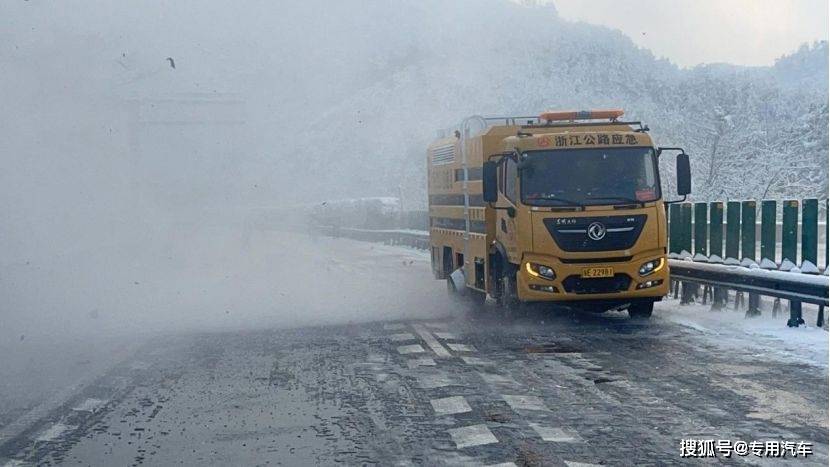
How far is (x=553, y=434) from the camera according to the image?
7.99m

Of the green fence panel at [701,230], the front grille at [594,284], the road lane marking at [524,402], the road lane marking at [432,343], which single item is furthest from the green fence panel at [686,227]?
the road lane marking at [524,402]

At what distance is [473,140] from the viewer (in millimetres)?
17406

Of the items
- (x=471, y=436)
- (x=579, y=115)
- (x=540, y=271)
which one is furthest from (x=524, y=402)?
(x=579, y=115)

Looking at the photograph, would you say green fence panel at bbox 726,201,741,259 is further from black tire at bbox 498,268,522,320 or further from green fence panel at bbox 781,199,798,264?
black tire at bbox 498,268,522,320

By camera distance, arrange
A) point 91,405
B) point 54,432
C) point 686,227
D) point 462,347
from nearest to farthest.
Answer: point 54,432 → point 91,405 → point 462,347 → point 686,227

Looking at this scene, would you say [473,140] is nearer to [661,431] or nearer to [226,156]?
[661,431]

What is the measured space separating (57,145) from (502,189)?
49386mm

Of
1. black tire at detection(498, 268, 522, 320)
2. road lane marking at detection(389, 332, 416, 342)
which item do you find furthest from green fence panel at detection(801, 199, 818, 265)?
road lane marking at detection(389, 332, 416, 342)

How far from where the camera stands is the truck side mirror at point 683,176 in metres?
15.3

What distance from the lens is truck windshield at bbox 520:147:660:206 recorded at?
15148 mm

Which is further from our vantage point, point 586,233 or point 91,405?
point 586,233

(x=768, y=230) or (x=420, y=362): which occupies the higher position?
(x=768, y=230)

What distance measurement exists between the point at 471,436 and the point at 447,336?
252 inches

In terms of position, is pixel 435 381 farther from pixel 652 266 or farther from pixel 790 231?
pixel 790 231
